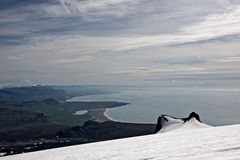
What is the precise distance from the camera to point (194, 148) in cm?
890

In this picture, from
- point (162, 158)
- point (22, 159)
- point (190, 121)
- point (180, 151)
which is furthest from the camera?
point (190, 121)

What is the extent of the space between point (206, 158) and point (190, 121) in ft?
111

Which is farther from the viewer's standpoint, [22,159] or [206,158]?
[22,159]

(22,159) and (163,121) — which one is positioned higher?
(22,159)

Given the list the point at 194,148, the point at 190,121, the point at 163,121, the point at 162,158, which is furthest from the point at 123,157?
the point at 163,121

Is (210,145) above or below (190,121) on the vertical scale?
above

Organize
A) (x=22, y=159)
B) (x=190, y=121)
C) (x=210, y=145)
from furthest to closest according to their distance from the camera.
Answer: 1. (x=190, y=121)
2. (x=22, y=159)
3. (x=210, y=145)

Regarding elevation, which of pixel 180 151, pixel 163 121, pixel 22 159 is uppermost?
pixel 180 151

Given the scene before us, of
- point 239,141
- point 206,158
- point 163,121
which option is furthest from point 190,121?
point 206,158

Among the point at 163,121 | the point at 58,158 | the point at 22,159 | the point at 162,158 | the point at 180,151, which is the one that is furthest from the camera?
the point at 163,121

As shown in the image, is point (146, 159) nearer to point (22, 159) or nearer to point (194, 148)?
point (194, 148)

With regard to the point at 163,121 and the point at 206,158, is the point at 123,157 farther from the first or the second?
the point at 163,121

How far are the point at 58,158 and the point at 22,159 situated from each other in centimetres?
196

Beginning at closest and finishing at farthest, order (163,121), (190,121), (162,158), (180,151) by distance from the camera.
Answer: (162,158) < (180,151) < (190,121) < (163,121)
